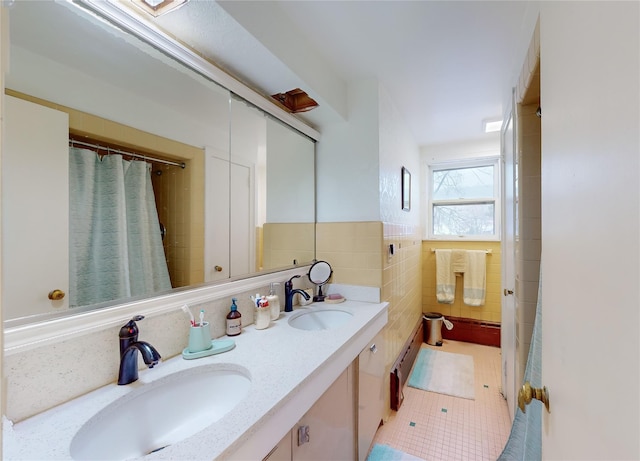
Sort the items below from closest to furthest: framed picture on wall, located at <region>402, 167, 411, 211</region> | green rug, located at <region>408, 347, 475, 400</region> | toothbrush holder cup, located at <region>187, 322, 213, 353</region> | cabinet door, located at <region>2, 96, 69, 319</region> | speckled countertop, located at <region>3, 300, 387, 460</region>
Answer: speckled countertop, located at <region>3, 300, 387, 460</region> < cabinet door, located at <region>2, 96, 69, 319</region> < toothbrush holder cup, located at <region>187, 322, 213, 353</region> < green rug, located at <region>408, 347, 475, 400</region> < framed picture on wall, located at <region>402, 167, 411, 211</region>

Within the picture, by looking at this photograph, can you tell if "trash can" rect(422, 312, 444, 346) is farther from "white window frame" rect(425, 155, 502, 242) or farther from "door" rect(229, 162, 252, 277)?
"door" rect(229, 162, 252, 277)

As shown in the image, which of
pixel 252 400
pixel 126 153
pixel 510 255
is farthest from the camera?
pixel 510 255

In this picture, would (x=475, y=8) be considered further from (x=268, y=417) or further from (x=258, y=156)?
(x=268, y=417)

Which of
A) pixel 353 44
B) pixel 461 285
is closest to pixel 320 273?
pixel 353 44

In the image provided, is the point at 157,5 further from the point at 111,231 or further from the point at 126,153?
the point at 111,231

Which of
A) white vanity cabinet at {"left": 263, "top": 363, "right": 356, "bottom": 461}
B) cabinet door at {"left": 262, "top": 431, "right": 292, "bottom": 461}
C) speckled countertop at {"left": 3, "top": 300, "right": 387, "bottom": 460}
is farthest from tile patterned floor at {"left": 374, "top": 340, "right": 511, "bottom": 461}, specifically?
cabinet door at {"left": 262, "top": 431, "right": 292, "bottom": 461}

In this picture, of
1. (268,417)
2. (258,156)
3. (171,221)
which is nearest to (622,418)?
(268,417)

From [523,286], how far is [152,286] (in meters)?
1.66

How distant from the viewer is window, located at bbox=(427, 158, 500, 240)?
3.17m

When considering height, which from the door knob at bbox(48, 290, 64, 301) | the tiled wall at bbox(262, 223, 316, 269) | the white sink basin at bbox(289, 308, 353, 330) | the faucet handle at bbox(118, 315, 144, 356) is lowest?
the white sink basin at bbox(289, 308, 353, 330)

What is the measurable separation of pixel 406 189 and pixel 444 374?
5.55 feet

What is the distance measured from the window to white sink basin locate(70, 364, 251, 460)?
10.2ft

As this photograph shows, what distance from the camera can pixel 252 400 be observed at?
2.45 ft

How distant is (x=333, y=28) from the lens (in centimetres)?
139
